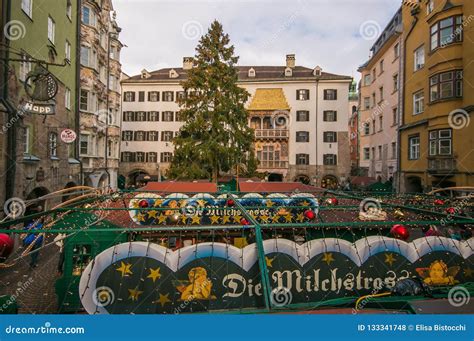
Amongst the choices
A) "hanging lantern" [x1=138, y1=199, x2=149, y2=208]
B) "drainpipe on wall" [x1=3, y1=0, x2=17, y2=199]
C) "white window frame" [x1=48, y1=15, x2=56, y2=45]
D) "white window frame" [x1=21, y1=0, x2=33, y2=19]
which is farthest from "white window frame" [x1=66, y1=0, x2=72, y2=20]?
"hanging lantern" [x1=138, y1=199, x2=149, y2=208]

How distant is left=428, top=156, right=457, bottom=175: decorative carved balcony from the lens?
63.5ft

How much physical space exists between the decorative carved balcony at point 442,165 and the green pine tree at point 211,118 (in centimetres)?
1422

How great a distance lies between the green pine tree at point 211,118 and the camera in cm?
2503

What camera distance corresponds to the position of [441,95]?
2044cm

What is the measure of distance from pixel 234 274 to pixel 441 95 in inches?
898

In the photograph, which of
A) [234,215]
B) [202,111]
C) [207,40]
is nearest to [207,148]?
[202,111]

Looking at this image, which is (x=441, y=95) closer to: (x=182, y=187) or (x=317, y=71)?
(x=182, y=187)

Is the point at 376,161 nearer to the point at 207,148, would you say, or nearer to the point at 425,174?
the point at 425,174

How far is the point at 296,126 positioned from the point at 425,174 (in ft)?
66.0

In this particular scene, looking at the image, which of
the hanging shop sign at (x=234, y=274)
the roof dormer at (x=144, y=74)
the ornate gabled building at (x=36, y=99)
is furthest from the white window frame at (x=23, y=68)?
the roof dormer at (x=144, y=74)

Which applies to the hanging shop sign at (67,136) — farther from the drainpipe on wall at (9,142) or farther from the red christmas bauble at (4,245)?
the red christmas bauble at (4,245)

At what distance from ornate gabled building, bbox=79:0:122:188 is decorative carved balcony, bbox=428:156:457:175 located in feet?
91.3

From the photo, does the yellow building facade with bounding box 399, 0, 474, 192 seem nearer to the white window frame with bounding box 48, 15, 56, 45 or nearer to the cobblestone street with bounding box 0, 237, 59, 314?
the cobblestone street with bounding box 0, 237, 59, 314

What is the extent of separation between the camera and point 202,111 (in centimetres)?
2619
